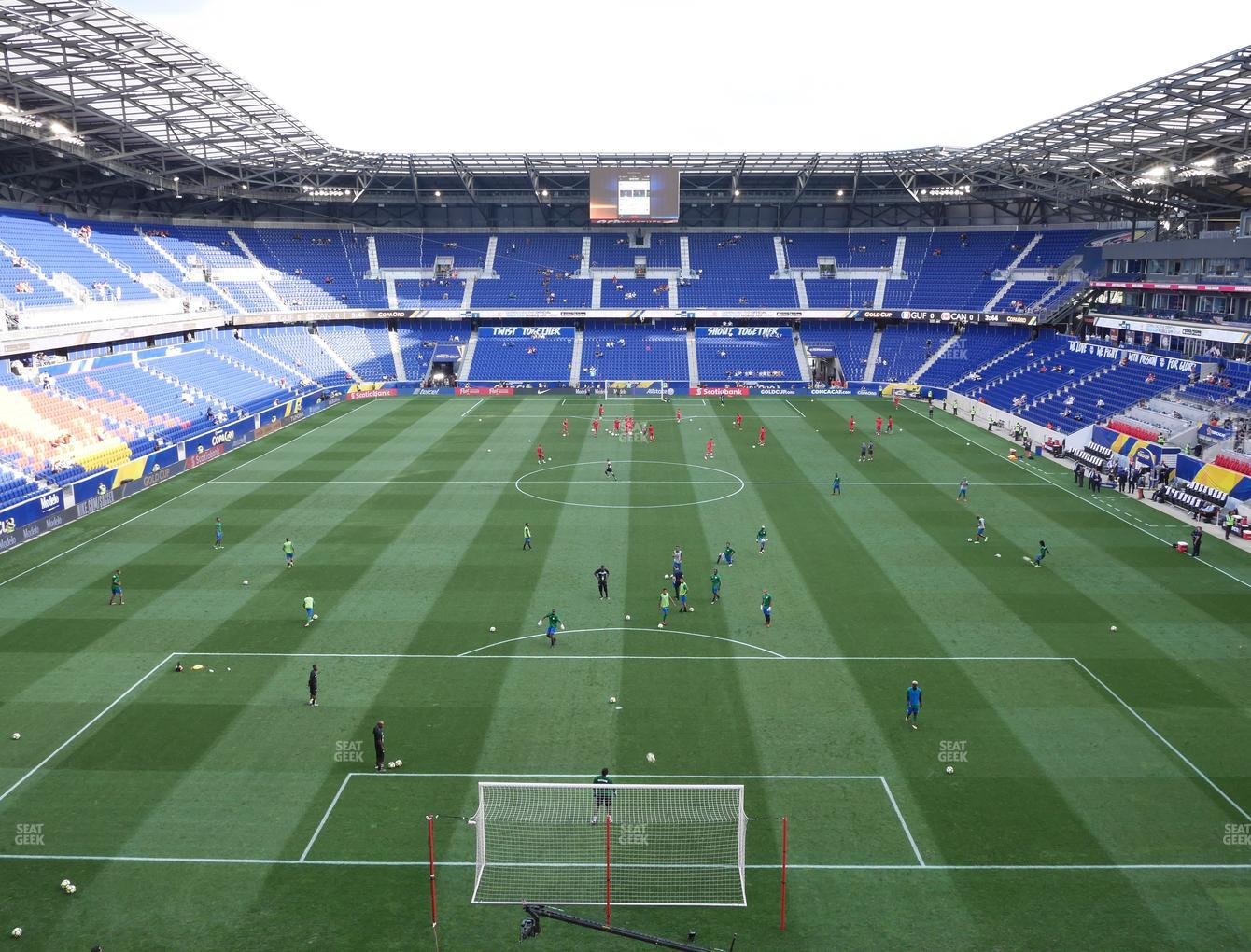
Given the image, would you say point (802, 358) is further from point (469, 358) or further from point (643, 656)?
point (643, 656)

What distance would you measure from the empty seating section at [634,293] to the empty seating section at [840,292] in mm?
13898

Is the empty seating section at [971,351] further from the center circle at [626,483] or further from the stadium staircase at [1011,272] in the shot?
the center circle at [626,483]

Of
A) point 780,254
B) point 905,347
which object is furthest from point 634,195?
point 905,347

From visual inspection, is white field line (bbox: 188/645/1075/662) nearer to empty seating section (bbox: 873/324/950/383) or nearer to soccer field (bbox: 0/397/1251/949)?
soccer field (bbox: 0/397/1251/949)

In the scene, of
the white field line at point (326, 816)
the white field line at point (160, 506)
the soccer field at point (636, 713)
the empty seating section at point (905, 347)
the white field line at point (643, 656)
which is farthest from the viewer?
the empty seating section at point (905, 347)

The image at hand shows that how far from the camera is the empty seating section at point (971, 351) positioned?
73812 millimetres

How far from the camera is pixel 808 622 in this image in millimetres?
27109

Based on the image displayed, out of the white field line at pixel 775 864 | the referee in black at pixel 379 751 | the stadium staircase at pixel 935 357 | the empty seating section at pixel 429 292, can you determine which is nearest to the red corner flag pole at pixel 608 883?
the white field line at pixel 775 864

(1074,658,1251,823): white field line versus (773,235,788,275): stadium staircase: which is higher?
(773,235,788,275): stadium staircase

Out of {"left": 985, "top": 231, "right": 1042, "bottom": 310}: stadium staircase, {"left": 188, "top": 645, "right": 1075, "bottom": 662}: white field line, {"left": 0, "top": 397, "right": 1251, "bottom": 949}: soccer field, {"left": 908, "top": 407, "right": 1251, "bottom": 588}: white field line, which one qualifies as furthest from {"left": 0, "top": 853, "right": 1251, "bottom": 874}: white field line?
{"left": 985, "top": 231, "right": 1042, "bottom": 310}: stadium staircase

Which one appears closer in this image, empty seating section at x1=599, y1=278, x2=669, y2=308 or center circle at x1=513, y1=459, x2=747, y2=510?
center circle at x1=513, y1=459, x2=747, y2=510

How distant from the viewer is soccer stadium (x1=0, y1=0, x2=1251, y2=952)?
16.3 meters

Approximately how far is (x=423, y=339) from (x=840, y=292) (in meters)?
39.6

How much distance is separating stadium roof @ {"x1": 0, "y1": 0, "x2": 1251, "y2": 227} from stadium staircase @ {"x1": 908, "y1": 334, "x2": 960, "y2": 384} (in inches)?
500
